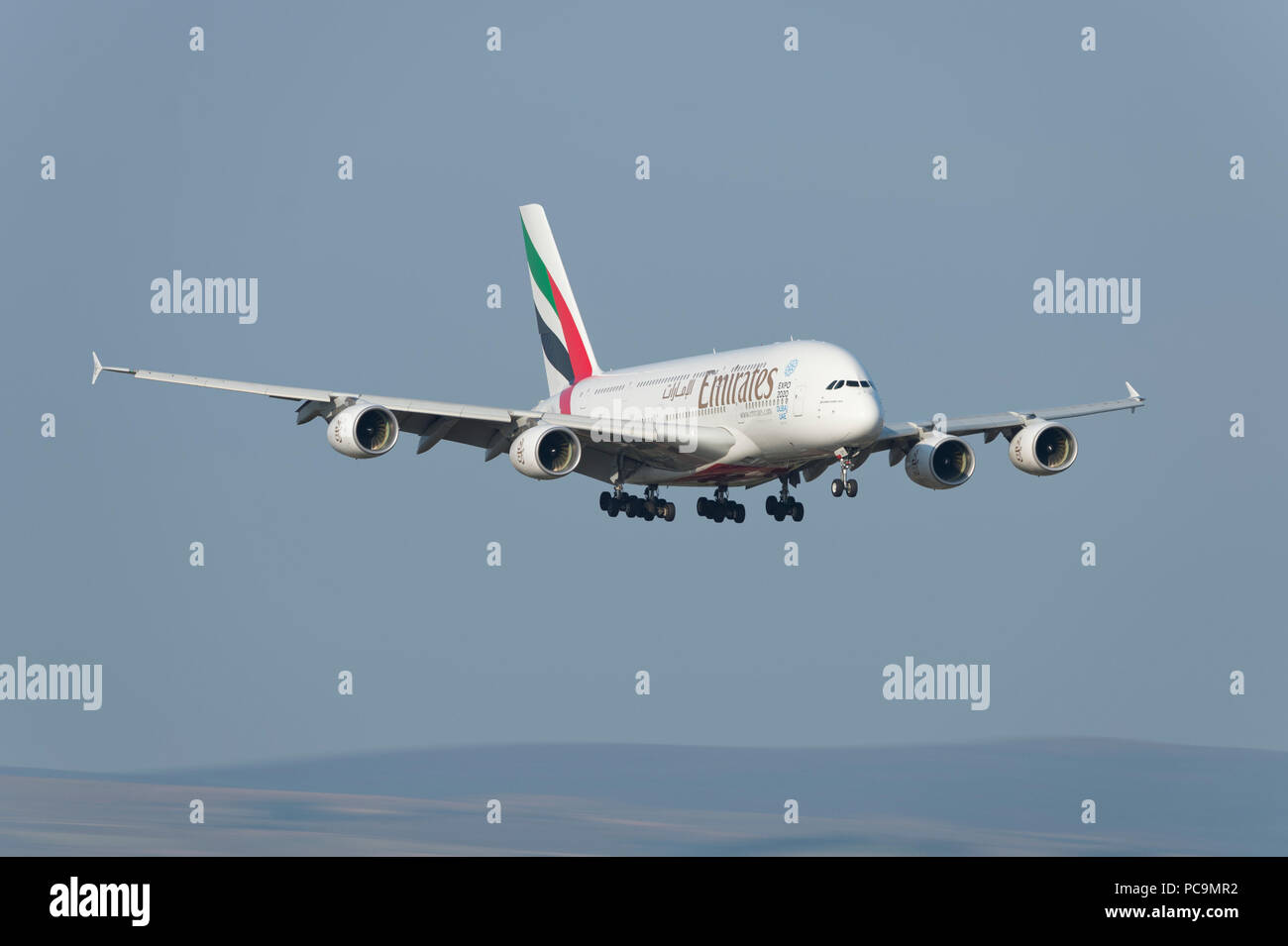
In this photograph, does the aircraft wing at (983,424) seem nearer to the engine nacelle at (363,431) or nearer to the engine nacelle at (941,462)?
the engine nacelle at (941,462)

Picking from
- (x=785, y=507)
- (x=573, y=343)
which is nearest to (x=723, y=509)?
(x=785, y=507)

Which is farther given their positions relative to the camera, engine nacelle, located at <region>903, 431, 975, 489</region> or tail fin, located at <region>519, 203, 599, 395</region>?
tail fin, located at <region>519, 203, 599, 395</region>

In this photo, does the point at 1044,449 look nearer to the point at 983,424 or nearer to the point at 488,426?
the point at 983,424

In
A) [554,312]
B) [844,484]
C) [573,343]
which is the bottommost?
[844,484]

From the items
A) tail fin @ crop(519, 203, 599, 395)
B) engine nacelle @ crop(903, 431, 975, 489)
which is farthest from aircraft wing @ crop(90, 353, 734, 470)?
tail fin @ crop(519, 203, 599, 395)

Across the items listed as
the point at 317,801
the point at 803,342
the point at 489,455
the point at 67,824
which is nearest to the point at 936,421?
the point at 803,342

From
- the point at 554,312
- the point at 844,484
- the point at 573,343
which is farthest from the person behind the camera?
the point at 554,312

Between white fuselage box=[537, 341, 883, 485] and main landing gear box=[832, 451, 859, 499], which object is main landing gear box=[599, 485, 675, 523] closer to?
white fuselage box=[537, 341, 883, 485]

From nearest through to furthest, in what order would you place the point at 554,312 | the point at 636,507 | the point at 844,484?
the point at 844,484
the point at 636,507
the point at 554,312

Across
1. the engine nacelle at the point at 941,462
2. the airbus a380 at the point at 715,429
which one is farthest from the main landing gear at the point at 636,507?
the engine nacelle at the point at 941,462
